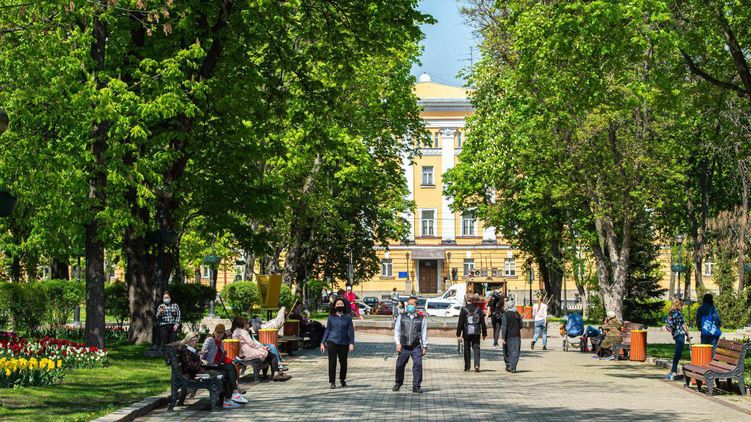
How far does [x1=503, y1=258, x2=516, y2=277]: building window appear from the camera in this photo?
9338 centimetres

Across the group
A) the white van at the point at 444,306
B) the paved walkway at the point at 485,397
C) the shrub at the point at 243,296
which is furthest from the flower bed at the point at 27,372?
the white van at the point at 444,306

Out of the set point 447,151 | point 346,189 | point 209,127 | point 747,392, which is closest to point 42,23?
point 209,127

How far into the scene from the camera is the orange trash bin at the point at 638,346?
93.5 ft

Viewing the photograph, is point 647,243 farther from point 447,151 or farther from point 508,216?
point 447,151

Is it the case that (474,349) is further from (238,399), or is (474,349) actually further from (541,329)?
(541,329)

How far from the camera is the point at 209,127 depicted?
29.6 metres

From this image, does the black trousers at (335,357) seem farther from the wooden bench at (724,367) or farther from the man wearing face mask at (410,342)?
the wooden bench at (724,367)

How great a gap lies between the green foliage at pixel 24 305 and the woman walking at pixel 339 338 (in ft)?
48.9

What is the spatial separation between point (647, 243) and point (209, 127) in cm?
3067

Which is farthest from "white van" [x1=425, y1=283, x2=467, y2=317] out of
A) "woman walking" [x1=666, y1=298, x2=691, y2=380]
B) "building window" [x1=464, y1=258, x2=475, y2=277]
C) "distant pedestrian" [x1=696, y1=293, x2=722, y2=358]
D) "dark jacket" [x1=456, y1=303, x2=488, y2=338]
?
"distant pedestrian" [x1=696, y1=293, x2=722, y2=358]

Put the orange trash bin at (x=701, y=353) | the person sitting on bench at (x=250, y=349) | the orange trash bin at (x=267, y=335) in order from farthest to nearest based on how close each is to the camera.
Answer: the orange trash bin at (x=267, y=335) < the person sitting on bench at (x=250, y=349) < the orange trash bin at (x=701, y=353)

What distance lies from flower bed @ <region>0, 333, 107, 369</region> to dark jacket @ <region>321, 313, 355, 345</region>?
475 cm

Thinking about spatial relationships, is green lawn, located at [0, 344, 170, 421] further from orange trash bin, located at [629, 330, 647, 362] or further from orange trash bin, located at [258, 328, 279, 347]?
orange trash bin, located at [629, 330, 647, 362]

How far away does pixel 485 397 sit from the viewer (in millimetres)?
18891
